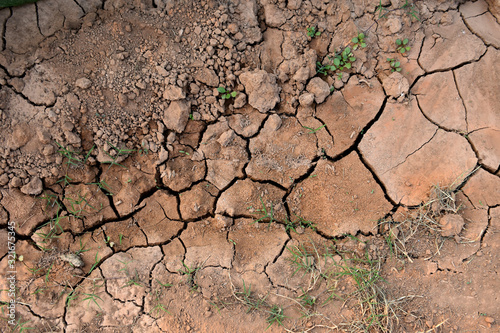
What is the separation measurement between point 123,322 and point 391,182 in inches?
94.0

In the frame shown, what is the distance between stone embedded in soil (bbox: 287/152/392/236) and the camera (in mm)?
2623

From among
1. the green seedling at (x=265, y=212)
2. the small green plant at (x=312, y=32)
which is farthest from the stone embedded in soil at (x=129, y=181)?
the small green plant at (x=312, y=32)

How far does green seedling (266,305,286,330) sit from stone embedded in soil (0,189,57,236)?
1.90 meters

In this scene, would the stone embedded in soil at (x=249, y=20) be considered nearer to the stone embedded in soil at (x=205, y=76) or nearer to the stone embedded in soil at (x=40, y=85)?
the stone embedded in soil at (x=205, y=76)

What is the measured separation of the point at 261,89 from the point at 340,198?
111 cm

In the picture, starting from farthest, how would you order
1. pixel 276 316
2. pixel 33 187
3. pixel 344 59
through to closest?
1. pixel 344 59
2. pixel 33 187
3. pixel 276 316

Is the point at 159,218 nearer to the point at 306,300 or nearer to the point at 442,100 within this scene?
the point at 306,300

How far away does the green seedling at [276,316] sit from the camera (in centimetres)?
242

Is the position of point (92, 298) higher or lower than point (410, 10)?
lower

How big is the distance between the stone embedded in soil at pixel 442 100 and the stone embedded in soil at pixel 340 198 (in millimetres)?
733

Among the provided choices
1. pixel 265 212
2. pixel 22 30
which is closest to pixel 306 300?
pixel 265 212

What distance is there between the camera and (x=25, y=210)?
2564mm

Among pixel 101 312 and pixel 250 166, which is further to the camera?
pixel 250 166

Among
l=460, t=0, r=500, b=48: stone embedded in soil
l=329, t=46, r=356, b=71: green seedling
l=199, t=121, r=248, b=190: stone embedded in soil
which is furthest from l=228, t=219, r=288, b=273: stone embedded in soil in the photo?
l=460, t=0, r=500, b=48: stone embedded in soil
